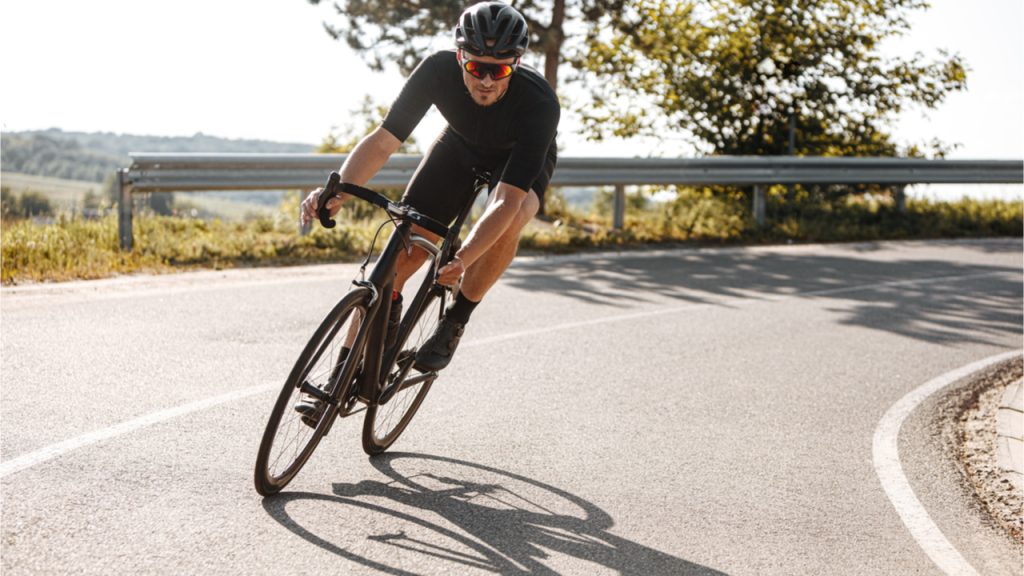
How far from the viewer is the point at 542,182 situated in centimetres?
555

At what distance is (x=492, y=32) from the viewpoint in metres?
4.77

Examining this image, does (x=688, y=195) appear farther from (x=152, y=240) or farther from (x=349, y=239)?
(x=152, y=240)

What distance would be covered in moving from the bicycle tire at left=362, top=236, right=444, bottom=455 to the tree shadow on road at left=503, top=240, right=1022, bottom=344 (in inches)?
180

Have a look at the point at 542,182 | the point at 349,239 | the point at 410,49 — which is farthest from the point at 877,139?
the point at 542,182

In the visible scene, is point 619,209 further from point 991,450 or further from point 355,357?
point 355,357

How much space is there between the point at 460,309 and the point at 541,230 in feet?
33.5

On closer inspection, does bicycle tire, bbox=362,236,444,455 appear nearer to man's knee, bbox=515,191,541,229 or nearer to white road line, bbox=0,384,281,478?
man's knee, bbox=515,191,541,229

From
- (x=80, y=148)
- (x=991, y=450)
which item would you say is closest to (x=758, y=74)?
(x=991, y=450)

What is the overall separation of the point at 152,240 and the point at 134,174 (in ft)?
2.26

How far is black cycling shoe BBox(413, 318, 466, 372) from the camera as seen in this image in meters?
5.22

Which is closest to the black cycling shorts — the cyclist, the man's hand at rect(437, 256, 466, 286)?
the cyclist

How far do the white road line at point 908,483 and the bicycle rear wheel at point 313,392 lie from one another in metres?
2.48

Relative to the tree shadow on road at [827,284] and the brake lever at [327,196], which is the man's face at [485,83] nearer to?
the brake lever at [327,196]

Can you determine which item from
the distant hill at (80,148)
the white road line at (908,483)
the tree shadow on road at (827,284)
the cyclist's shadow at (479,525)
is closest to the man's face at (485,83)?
the cyclist's shadow at (479,525)
